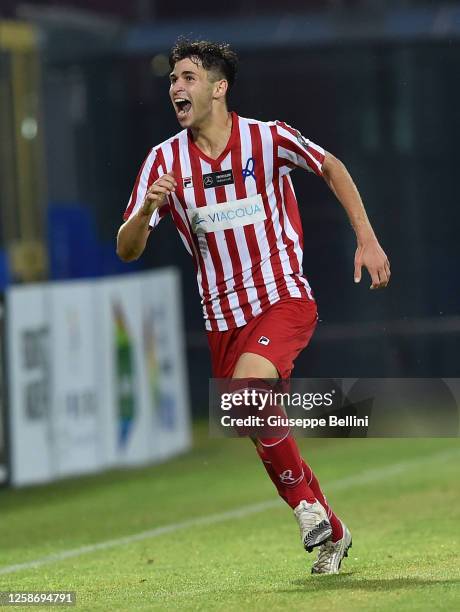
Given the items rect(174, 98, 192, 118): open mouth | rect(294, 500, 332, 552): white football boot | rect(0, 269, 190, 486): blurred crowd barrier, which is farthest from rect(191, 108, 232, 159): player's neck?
rect(0, 269, 190, 486): blurred crowd barrier

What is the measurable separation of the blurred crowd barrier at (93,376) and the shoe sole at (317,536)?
646cm

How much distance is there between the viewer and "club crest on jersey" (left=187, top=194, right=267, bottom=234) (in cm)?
658

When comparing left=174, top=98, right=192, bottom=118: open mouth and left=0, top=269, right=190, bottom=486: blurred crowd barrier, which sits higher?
left=174, top=98, right=192, bottom=118: open mouth

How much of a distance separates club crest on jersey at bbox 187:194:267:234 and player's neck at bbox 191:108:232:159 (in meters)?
Result: 0.21

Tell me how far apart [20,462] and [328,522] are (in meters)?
6.60

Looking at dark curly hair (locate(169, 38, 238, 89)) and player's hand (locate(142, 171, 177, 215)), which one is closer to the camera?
player's hand (locate(142, 171, 177, 215))

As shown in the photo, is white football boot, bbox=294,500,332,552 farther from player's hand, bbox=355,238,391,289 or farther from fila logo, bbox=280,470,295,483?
player's hand, bbox=355,238,391,289

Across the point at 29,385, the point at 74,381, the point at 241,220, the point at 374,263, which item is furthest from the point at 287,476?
the point at 74,381

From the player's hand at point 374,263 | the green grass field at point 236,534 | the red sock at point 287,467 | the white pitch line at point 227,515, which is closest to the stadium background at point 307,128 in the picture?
the green grass field at point 236,534

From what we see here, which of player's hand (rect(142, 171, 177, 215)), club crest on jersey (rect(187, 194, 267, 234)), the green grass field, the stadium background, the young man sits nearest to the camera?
player's hand (rect(142, 171, 177, 215))

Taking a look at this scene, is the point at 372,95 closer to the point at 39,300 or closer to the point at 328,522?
the point at 39,300

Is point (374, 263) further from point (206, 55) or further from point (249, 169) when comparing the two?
point (206, 55)

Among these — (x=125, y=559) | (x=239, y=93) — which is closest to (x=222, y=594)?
(x=125, y=559)

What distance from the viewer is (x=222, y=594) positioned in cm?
627
